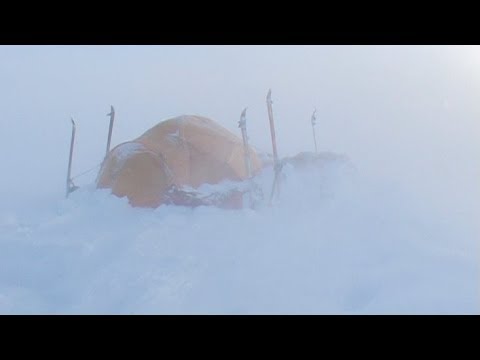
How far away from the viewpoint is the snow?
3.79m

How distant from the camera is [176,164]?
12.8 feet

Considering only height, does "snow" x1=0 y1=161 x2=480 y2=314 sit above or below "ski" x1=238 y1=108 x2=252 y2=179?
below

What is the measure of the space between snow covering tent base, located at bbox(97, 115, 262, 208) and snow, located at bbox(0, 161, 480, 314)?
0.09m

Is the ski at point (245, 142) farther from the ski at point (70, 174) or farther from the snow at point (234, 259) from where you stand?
the ski at point (70, 174)

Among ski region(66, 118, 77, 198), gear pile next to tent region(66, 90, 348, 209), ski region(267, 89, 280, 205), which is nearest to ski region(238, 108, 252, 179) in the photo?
gear pile next to tent region(66, 90, 348, 209)

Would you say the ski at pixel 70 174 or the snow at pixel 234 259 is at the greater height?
the ski at pixel 70 174

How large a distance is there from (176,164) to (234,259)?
734 mm

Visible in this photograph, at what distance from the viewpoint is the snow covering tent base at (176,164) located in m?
3.87

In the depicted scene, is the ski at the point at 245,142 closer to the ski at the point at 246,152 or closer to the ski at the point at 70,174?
the ski at the point at 246,152

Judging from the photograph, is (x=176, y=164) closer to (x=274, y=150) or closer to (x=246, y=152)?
(x=246, y=152)

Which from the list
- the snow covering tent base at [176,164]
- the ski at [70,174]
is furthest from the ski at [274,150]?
the ski at [70,174]

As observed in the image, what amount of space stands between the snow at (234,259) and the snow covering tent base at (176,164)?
9 cm

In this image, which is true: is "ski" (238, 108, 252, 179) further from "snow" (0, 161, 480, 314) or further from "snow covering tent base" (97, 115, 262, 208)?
"snow" (0, 161, 480, 314)

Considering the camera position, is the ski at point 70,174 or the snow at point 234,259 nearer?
the snow at point 234,259
